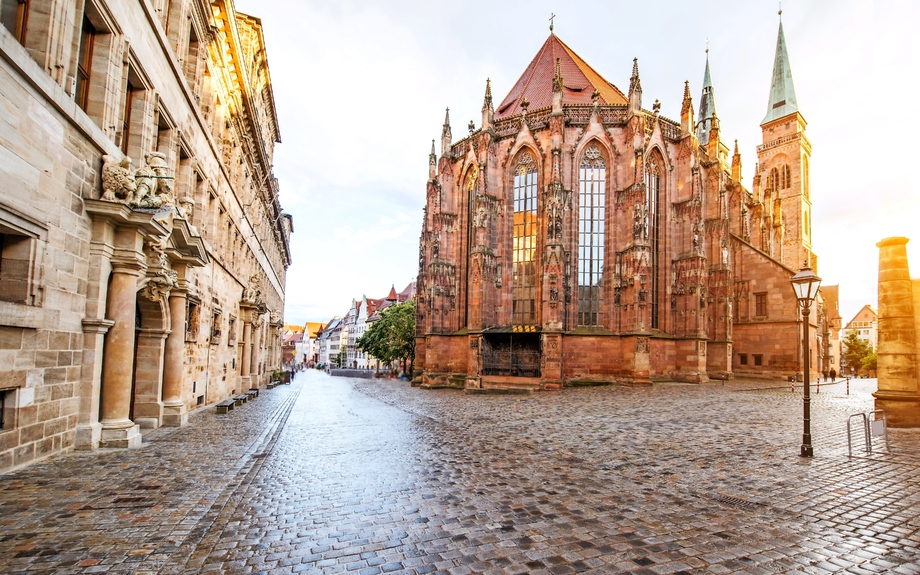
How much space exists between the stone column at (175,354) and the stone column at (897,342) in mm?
17384

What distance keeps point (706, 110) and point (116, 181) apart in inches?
2619

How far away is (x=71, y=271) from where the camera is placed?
770cm

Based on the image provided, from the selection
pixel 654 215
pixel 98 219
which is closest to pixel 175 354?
pixel 98 219

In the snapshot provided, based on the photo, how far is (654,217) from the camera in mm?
31281

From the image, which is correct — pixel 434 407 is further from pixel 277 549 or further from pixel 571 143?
pixel 571 143

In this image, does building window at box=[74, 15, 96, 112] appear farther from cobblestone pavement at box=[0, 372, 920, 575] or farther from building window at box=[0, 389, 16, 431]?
cobblestone pavement at box=[0, 372, 920, 575]

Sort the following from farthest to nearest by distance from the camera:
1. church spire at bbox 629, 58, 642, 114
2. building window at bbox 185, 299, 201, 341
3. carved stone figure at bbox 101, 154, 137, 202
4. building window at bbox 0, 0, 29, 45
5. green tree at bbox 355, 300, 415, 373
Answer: green tree at bbox 355, 300, 415, 373 → church spire at bbox 629, 58, 642, 114 → building window at bbox 185, 299, 201, 341 → carved stone figure at bbox 101, 154, 137, 202 → building window at bbox 0, 0, 29, 45

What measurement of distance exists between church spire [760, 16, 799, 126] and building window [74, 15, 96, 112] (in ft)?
224

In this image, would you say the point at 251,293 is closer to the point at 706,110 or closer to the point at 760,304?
the point at 760,304

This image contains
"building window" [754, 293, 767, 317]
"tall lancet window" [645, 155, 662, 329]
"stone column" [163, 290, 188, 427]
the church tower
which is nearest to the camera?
"stone column" [163, 290, 188, 427]

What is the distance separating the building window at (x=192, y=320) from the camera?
13.8 metres

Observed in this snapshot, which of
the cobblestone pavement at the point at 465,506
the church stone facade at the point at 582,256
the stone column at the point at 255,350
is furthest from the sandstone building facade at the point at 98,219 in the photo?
the church stone facade at the point at 582,256

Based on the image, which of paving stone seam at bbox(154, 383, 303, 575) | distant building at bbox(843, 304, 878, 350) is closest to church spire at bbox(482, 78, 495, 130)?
paving stone seam at bbox(154, 383, 303, 575)

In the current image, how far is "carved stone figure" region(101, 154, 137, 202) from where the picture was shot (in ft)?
27.3
